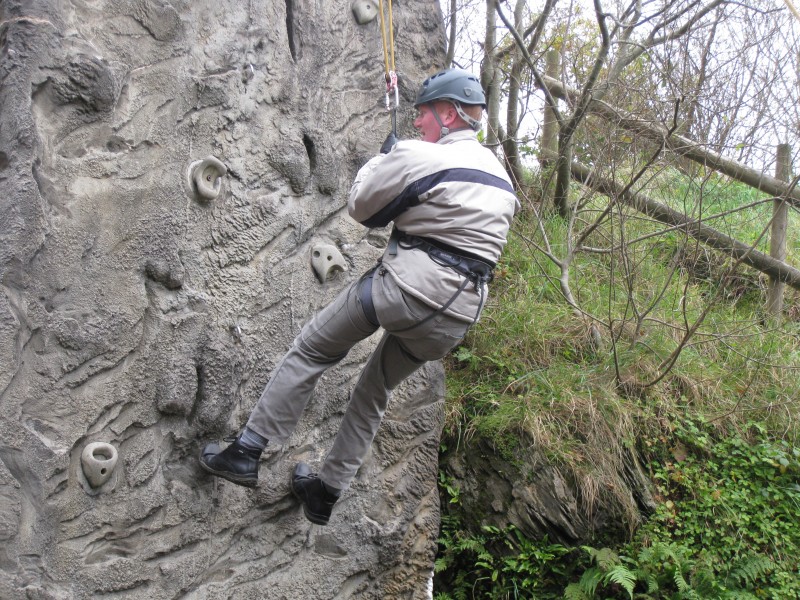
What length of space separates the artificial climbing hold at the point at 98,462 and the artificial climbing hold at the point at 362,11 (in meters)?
2.90

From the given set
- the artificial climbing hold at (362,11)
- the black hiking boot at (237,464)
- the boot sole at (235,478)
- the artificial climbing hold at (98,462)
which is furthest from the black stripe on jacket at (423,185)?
the artificial climbing hold at (362,11)

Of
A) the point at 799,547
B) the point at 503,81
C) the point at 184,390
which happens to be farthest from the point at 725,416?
the point at 184,390

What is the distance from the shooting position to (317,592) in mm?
4832

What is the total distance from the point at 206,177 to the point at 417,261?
1.29 m

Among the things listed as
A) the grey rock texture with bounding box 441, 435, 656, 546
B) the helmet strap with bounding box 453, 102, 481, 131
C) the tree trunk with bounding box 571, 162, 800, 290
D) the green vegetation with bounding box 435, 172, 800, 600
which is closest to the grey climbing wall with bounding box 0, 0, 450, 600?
the grey rock texture with bounding box 441, 435, 656, 546

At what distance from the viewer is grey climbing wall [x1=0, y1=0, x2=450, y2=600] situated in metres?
3.91

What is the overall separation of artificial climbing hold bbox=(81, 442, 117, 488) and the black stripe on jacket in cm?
163

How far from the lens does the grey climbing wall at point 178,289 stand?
154 inches

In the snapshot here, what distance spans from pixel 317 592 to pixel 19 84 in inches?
119

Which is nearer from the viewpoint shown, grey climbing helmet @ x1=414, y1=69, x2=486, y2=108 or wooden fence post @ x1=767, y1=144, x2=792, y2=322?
grey climbing helmet @ x1=414, y1=69, x2=486, y2=108

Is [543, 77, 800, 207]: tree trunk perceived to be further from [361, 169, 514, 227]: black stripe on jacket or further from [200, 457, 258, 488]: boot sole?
[200, 457, 258, 488]: boot sole

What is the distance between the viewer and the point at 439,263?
3896 mm

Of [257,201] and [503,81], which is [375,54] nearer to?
[257,201]

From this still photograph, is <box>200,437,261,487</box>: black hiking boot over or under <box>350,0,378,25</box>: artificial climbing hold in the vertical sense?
under
